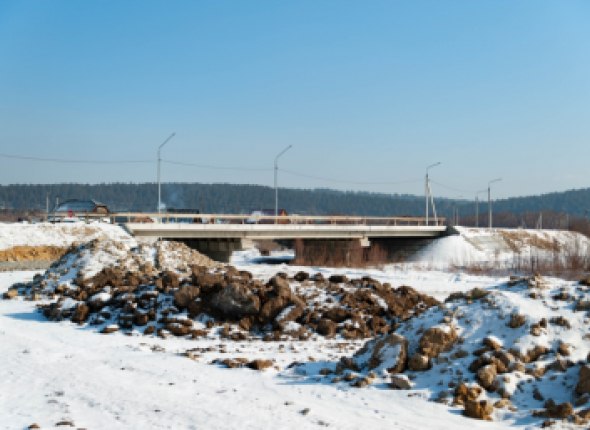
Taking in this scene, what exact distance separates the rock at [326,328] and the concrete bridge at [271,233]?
25.2 meters

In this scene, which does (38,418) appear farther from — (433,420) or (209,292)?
(209,292)

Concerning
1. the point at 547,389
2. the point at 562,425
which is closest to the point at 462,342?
the point at 547,389

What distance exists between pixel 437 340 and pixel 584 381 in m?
2.14

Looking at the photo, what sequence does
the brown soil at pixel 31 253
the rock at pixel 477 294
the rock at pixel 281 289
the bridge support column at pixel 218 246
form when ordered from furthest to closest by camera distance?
the bridge support column at pixel 218 246
the brown soil at pixel 31 253
the rock at pixel 281 289
the rock at pixel 477 294

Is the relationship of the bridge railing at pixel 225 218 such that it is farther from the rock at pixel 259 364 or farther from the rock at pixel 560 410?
the rock at pixel 560 410

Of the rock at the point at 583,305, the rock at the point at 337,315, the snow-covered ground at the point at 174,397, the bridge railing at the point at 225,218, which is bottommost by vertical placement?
the snow-covered ground at the point at 174,397

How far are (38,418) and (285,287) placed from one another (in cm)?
784

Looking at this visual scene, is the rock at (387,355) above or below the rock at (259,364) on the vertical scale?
above

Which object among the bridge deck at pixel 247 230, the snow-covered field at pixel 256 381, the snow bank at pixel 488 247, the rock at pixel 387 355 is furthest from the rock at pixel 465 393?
the snow bank at pixel 488 247

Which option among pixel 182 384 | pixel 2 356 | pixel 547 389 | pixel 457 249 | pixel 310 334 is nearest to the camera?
pixel 547 389

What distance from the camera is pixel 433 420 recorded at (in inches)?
308

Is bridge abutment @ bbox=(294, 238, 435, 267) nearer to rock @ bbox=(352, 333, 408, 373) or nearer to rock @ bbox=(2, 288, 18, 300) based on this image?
rock @ bbox=(2, 288, 18, 300)

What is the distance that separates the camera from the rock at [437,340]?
952cm

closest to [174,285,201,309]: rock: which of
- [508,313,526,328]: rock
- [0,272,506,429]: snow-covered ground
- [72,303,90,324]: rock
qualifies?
[72,303,90,324]: rock
